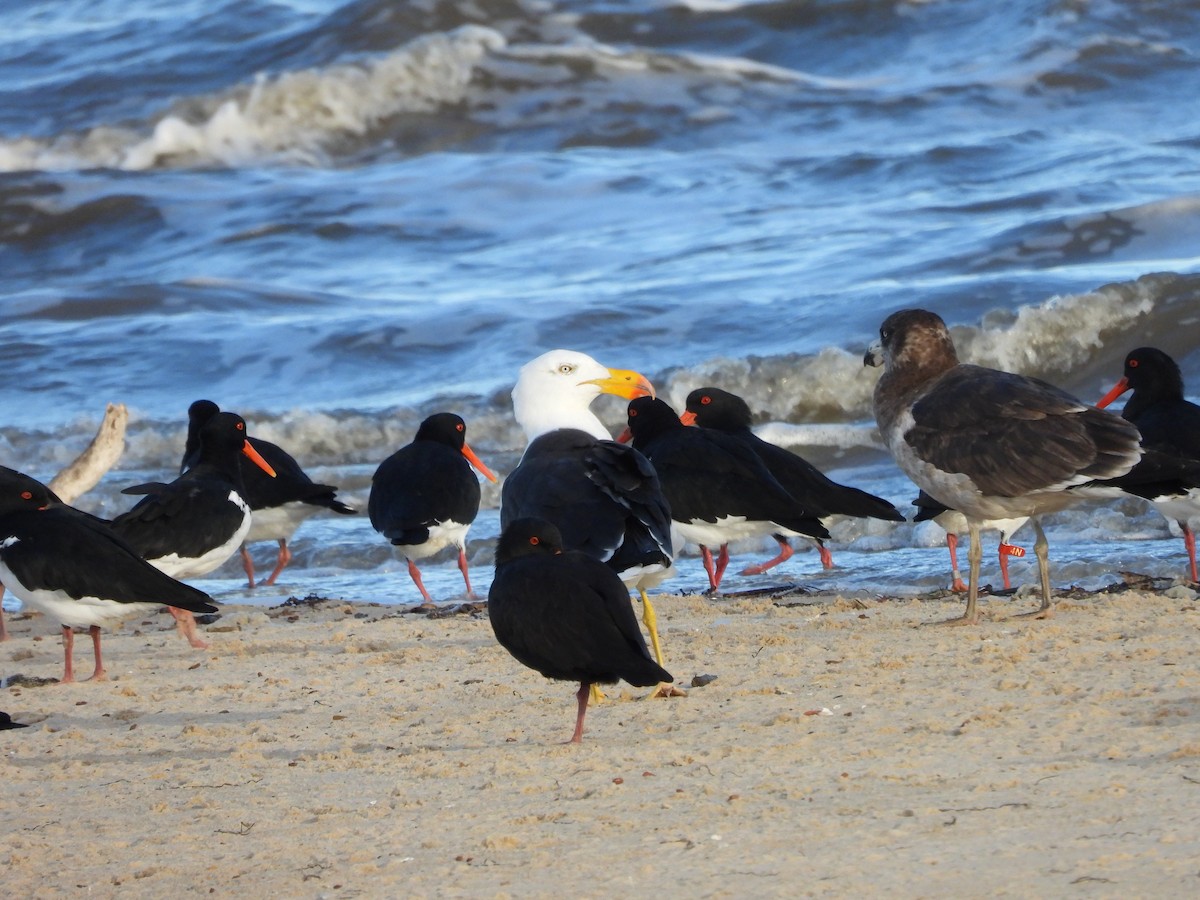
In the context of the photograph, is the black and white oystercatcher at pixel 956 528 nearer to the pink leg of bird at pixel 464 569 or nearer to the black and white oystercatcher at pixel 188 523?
the pink leg of bird at pixel 464 569

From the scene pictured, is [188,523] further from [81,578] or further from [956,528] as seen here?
[956,528]

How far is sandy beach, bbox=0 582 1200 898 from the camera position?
12.6 feet

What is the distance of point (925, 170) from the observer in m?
21.7

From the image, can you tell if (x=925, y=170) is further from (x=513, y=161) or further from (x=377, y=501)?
(x=377, y=501)

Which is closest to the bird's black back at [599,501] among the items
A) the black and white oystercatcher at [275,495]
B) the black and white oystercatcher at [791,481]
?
the black and white oystercatcher at [791,481]

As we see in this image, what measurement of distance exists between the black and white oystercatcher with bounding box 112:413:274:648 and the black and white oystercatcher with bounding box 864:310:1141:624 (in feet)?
10.5

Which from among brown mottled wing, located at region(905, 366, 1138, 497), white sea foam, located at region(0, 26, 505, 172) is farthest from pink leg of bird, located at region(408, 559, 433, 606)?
white sea foam, located at region(0, 26, 505, 172)

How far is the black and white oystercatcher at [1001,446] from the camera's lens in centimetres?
664

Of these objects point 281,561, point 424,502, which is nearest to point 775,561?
point 424,502

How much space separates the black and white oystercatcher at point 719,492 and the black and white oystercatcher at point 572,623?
11.1 ft

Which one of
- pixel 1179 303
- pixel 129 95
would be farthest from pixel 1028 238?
pixel 129 95

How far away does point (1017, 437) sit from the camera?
263 inches

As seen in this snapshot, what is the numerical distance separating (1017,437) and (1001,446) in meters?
0.07

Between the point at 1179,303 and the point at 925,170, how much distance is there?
7.33 metres
